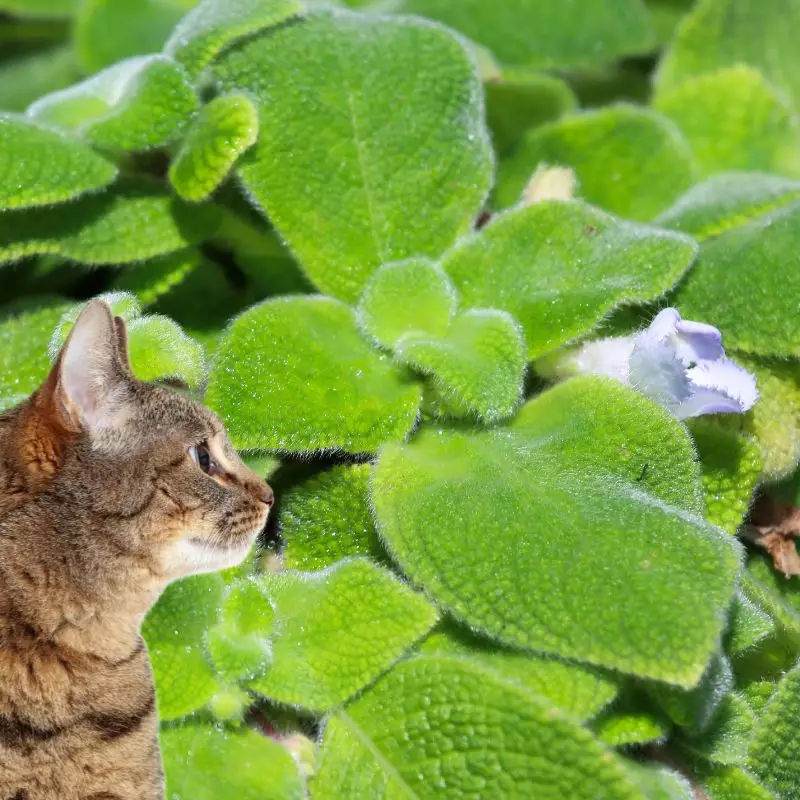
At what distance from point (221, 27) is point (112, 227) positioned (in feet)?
0.98

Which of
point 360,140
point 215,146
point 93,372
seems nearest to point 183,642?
point 93,372

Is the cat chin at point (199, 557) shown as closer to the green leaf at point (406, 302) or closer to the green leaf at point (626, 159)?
the green leaf at point (406, 302)

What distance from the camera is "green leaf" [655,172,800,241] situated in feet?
4.95

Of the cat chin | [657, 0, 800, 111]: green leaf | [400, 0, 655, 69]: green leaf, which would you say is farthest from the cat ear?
[657, 0, 800, 111]: green leaf

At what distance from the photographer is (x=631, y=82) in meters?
2.17

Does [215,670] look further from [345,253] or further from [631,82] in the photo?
[631,82]

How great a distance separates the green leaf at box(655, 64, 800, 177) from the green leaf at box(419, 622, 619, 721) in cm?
101

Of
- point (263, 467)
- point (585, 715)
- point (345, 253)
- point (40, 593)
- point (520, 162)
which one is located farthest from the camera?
point (520, 162)

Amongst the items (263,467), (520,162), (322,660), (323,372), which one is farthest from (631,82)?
(322,660)

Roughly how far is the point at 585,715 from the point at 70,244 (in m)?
0.88

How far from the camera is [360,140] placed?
153cm

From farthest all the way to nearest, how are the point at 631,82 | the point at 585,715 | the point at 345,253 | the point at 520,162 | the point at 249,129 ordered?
the point at 631,82 < the point at 520,162 < the point at 345,253 < the point at 249,129 < the point at 585,715

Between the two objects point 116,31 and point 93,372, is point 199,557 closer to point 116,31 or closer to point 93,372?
point 93,372

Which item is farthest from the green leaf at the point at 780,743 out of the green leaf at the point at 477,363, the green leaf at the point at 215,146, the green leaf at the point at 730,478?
the green leaf at the point at 215,146
